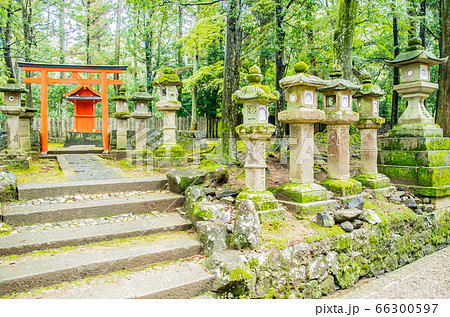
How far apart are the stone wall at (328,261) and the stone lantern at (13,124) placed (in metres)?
5.96

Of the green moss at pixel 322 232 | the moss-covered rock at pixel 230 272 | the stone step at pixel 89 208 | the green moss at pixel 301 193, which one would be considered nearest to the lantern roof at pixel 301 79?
the green moss at pixel 301 193

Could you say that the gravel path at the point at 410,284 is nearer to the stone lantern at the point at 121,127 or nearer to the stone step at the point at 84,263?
the stone step at the point at 84,263

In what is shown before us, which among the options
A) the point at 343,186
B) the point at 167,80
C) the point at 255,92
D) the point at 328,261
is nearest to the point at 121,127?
the point at 167,80

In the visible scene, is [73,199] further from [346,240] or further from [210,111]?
[210,111]

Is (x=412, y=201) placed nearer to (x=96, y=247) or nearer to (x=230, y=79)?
(x=230, y=79)

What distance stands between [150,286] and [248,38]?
12.6 meters

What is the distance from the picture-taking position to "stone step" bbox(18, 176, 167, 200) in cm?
456

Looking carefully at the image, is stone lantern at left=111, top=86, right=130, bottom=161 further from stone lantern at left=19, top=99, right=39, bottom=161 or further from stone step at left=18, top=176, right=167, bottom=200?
stone step at left=18, top=176, right=167, bottom=200

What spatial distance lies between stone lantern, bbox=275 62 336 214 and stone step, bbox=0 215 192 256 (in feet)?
5.78

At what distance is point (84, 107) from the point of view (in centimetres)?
1300

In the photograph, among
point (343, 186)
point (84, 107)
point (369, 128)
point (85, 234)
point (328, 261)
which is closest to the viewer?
point (85, 234)

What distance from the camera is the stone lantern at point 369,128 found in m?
6.05

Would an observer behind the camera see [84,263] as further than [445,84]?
No

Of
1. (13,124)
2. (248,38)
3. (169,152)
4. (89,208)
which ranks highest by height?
(248,38)
